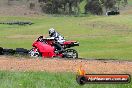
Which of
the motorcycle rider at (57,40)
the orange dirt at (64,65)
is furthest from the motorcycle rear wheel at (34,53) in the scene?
the orange dirt at (64,65)

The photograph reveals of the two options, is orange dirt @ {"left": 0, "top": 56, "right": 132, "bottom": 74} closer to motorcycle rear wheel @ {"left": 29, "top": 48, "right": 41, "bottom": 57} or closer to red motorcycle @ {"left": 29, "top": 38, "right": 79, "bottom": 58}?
red motorcycle @ {"left": 29, "top": 38, "right": 79, "bottom": 58}

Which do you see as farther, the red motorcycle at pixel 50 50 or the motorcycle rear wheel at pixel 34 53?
the motorcycle rear wheel at pixel 34 53

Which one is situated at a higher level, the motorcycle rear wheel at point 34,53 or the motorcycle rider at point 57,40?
the motorcycle rider at point 57,40

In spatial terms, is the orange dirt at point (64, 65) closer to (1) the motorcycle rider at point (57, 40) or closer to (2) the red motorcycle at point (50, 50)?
(2) the red motorcycle at point (50, 50)

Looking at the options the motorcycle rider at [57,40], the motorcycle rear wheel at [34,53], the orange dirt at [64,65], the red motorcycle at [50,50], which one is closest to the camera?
the orange dirt at [64,65]

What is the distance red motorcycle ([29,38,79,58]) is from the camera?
24016 mm

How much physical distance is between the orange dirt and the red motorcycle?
8.87ft

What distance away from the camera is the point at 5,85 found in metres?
10.6

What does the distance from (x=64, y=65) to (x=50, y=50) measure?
4.88 m

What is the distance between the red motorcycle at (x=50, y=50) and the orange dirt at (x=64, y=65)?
8.87 ft

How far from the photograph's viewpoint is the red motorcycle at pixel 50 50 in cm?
2402

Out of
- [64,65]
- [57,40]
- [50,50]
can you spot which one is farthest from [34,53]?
[64,65]

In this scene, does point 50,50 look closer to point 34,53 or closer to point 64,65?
point 34,53

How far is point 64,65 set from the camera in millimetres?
19594
